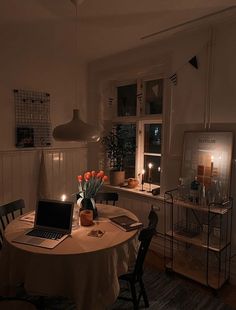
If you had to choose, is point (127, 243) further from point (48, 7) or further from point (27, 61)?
point (27, 61)

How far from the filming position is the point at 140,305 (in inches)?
90.8

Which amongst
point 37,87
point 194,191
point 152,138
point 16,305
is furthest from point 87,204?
point 37,87

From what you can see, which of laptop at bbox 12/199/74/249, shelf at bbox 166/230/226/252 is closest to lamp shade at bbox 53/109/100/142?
laptop at bbox 12/199/74/249

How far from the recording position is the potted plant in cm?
→ 392

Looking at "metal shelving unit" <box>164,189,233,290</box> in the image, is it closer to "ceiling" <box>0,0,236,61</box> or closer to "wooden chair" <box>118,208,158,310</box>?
"wooden chair" <box>118,208,158,310</box>

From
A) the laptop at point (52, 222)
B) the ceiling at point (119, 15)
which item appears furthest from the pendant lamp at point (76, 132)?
the ceiling at point (119, 15)

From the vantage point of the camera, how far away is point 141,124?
379 cm

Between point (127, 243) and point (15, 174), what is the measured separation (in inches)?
78.3

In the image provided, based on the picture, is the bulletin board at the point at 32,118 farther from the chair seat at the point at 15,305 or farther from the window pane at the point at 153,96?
the chair seat at the point at 15,305

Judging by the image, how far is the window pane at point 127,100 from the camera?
12.9ft

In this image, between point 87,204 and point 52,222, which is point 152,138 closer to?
point 87,204

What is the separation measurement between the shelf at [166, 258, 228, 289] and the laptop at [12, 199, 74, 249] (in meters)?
1.48

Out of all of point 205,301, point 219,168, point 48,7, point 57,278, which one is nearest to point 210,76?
point 219,168

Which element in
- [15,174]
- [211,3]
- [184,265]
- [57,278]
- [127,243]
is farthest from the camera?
[15,174]
